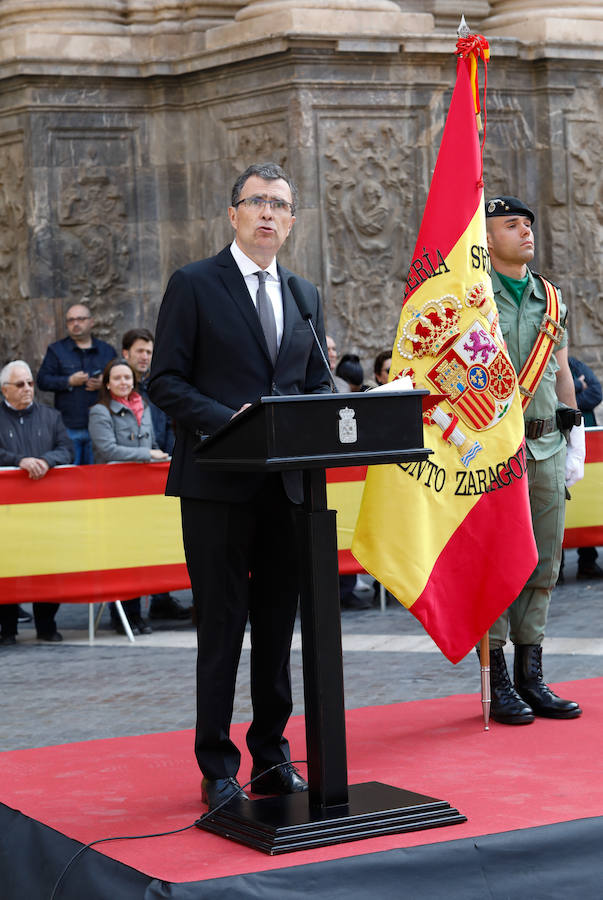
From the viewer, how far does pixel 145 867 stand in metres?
4.38

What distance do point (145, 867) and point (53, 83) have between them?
9.52m

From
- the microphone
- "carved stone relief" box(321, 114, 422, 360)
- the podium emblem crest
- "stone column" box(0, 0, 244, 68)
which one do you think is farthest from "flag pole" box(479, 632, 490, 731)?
"stone column" box(0, 0, 244, 68)

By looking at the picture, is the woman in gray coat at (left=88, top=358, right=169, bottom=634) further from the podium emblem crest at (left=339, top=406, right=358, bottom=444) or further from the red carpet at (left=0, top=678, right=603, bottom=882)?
the podium emblem crest at (left=339, top=406, right=358, bottom=444)

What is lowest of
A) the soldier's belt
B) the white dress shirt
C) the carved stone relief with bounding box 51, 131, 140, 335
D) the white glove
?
the white glove

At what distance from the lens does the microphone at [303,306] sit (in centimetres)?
500

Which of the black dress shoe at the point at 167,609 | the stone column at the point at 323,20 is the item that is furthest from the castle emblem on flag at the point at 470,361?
the stone column at the point at 323,20

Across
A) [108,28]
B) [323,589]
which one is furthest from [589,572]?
[323,589]

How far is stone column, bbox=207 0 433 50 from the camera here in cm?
1180

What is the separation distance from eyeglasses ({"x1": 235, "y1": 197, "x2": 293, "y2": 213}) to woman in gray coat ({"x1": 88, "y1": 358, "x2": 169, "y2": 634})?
16.1 feet

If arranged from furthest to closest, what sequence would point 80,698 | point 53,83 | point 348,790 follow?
point 53,83 → point 80,698 → point 348,790

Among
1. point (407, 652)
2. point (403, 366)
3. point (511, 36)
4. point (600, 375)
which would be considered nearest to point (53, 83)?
point (511, 36)

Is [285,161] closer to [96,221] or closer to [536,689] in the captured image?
[96,221]

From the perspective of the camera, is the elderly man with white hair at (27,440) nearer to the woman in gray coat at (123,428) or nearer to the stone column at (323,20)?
the woman in gray coat at (123,428)

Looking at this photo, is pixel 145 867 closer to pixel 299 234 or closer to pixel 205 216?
pixel 299 234
